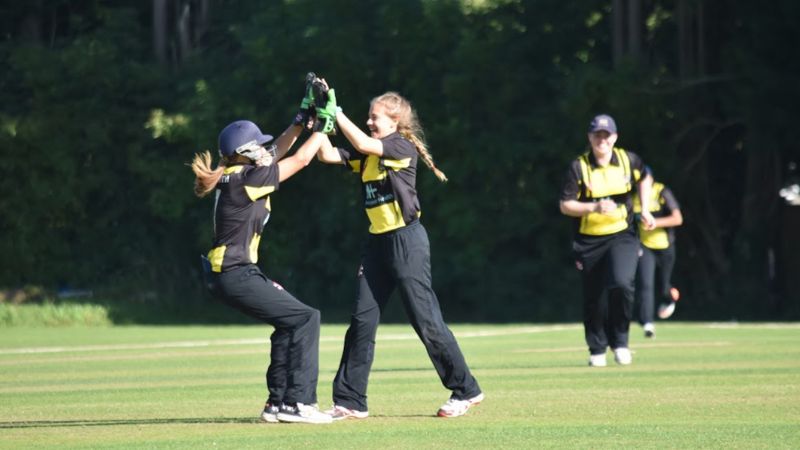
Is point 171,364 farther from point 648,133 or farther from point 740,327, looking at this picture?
point 648,133

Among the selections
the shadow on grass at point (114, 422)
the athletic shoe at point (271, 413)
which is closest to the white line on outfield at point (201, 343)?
the shadow on grass at point (114, 422)

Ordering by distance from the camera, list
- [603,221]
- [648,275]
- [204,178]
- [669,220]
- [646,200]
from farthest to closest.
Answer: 1. [669,220]
2. [648,275]
3. [646,200]
4. [603,221]
5. [204,178]

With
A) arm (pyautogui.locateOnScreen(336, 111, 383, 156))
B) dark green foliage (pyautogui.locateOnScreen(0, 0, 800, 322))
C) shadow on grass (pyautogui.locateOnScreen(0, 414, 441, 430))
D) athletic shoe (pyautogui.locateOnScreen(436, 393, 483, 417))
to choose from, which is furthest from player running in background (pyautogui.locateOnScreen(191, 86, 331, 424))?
dark green foliage (pyautogui.locateOnScreen(0, 0, 800, 322))

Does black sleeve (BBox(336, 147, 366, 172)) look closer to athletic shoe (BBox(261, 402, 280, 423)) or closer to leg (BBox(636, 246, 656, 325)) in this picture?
athletic shoe (BBox(261, 402, 280, 423))

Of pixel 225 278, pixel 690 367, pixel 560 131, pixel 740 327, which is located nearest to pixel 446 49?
pixel 560 131

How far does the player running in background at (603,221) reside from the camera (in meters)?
14.1

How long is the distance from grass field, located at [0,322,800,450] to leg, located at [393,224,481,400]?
0.31 meters

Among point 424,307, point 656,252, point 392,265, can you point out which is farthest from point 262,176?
point 656,252

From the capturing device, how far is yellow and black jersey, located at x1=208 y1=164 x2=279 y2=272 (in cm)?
1003

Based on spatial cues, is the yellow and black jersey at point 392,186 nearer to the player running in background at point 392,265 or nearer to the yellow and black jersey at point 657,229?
the player running in background at point 392,265

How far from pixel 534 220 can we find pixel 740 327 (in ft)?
24.6

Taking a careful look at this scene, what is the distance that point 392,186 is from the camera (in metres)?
10.3

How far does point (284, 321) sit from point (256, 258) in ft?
1.49

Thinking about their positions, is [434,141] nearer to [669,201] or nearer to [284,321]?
[669,201]
